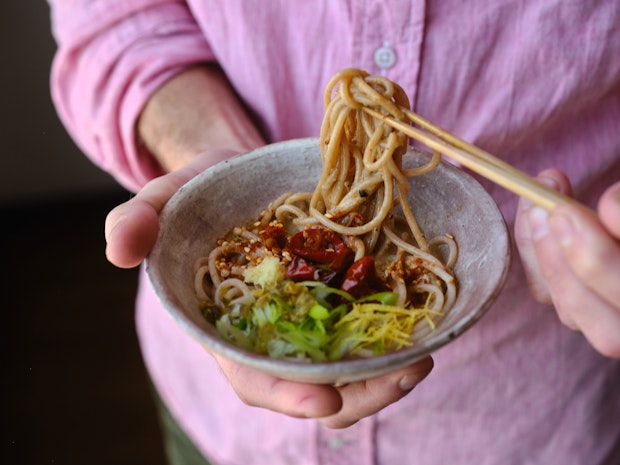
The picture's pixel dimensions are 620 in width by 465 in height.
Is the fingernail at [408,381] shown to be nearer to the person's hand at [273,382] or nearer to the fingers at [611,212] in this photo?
the person's hand at [273,382]

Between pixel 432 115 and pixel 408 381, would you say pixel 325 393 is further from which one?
pixel 432 115

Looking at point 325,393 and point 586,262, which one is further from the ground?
point 586,262

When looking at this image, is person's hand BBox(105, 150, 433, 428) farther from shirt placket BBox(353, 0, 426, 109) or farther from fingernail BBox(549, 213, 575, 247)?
shirt placket BBox(353, 0, 426, 109)

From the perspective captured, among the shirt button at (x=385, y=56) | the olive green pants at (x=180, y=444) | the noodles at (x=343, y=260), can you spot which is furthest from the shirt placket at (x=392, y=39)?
the olive green pants at (x=180, y=444)

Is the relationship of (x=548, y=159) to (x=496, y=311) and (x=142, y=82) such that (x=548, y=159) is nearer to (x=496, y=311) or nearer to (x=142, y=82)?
(x=496, y=311)

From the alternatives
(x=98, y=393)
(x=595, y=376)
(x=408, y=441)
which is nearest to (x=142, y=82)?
(x=408, y=441)

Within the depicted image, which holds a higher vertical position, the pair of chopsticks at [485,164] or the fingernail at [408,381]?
the pair of chopsticks at [485,164]

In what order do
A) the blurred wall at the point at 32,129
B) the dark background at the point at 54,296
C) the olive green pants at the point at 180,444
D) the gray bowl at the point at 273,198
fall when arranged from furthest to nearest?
the blurred wall at the point at 32,129 < the dark background at the point at 54,296 < the olive green pants at the point at 180,444 < the gray bowl at the point at 273,198

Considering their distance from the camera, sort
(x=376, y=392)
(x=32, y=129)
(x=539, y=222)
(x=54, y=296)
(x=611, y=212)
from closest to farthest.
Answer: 1. (x=611, y=212)
2. (x=539, y=222)
3. (x=376, y=392)
4. (x=54, y=296)
5. (x=32, y=129)

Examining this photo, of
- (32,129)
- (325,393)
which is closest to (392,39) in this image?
(325,393)
